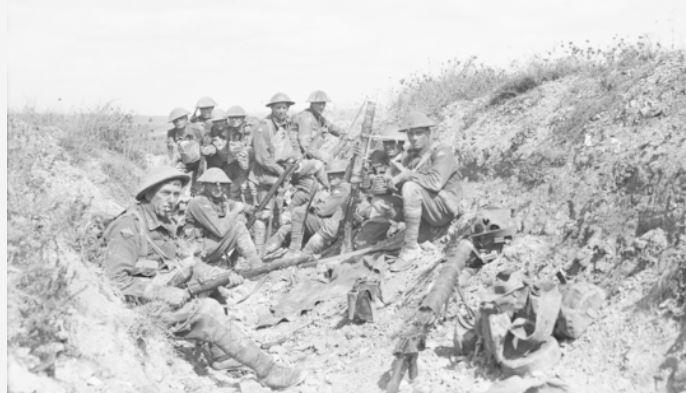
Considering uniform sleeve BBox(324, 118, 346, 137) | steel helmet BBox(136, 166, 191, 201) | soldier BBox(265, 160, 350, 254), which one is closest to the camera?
steel helmet BBox(136, 166, 191, 201)

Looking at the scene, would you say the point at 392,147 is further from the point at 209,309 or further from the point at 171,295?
the point at 209,309

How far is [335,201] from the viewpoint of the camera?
1348cm

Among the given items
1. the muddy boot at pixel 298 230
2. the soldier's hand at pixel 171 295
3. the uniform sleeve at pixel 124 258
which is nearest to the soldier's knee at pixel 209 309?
the soldier's hand at pixel 171 295

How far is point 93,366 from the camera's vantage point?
7168 millimetres

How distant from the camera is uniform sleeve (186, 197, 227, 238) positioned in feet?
39.7

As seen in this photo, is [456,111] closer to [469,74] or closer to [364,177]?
[469,74]

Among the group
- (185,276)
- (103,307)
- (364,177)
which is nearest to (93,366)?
(103,307)

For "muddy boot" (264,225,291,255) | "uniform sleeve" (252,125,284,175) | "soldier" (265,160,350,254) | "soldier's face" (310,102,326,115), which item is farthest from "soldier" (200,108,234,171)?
"soldier" (265,160,350,254)

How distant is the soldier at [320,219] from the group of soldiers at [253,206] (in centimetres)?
2

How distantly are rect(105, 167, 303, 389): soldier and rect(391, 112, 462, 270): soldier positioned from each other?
2.87 m

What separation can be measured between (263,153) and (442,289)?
6907 mm

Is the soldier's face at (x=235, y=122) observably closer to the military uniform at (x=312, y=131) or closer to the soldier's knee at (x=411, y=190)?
the military uniform at (x=312, y=131)

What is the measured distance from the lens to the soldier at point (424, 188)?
1130cm

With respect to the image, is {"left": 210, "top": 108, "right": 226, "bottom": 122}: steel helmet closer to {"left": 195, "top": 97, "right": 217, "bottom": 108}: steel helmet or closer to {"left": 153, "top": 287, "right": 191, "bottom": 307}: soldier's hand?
{"left": 195, "top": 97, "right": 217, "bottom": 108}: steel helmet
